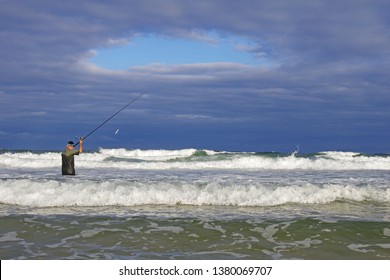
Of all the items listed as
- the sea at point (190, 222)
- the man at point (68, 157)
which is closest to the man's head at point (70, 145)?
the man at point (68, 157)

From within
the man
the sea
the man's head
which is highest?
the man's head

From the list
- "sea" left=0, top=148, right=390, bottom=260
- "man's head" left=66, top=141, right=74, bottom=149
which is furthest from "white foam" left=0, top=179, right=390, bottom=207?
"man's head" left=66, top=141, right=74, bottom=149

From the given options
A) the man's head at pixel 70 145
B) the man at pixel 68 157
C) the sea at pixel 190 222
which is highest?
the man's head at pixel 70 145

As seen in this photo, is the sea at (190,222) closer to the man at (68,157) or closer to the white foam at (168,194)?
the white foam at (168,194)

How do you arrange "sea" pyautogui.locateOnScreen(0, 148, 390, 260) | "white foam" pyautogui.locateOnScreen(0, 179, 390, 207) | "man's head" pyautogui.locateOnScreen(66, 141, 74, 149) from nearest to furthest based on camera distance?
"sea" pyautogui.locateOnScreen(0, 148, 390, 260)
"white foam" pyautogui.locateOnScreen(0, 179, 390, 207)
"man's head" pyautogui.locateOnScreen(66, 141, 74, 149)

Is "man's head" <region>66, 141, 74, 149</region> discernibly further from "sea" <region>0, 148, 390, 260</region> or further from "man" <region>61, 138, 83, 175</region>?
"sea" <region>0, 148, 390, 260</region>

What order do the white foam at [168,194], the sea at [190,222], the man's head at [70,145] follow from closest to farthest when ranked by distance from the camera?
1. the sea at [190,222]
2. the white foam at [168,194]
3. the man's head at [70,145]

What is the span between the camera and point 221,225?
837 cm

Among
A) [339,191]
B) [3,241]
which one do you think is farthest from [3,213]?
[339,191]

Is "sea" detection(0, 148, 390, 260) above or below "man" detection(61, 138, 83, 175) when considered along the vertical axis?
below

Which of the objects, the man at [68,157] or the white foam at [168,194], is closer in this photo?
the white foam at [168,194]

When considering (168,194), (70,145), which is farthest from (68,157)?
(168,194)
